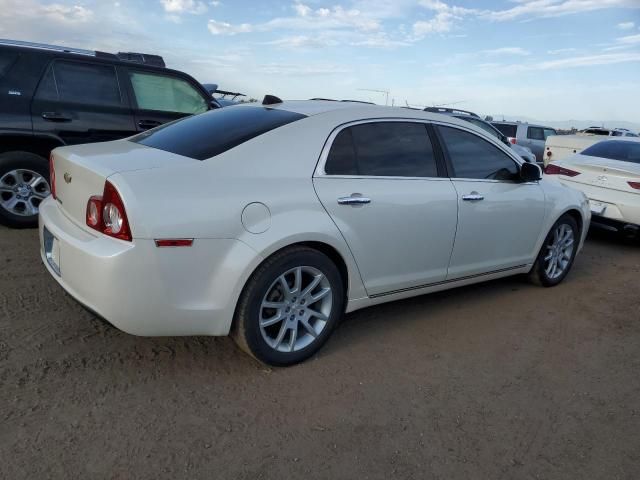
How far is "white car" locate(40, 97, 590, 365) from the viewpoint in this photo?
2641mm

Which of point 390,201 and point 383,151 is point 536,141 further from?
point 390,201

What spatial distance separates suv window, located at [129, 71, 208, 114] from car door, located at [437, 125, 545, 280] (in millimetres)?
3568

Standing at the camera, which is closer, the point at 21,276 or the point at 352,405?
the point at 352,405

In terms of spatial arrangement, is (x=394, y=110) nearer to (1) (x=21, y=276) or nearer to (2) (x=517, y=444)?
(2) (x=517, y=444)

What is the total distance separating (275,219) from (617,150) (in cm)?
659

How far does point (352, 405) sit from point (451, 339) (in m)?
1.19

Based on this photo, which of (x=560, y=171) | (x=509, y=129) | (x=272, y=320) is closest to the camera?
(x=272, y=320)

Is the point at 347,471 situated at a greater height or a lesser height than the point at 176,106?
lesser

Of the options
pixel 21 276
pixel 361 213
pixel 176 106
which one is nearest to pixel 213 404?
pixel 361 213

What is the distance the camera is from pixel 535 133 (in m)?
18.0

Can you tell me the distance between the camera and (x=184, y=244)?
2.64 metres

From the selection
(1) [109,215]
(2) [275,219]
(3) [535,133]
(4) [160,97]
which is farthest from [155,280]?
(3) [535,133]

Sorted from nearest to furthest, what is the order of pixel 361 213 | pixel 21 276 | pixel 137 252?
pixel 137 252, pixel 361 213, pixel 21 276

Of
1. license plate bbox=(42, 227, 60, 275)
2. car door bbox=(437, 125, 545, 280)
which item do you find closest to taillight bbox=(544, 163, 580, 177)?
car door bbox=(437, 125, 545, 280)
